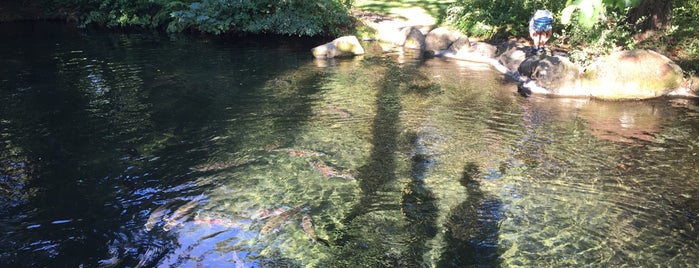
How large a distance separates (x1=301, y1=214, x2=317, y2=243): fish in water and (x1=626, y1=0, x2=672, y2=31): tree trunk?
1060 centimetres

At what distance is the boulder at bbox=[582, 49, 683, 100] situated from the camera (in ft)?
37.2

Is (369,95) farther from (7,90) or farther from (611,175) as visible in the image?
(7,90)

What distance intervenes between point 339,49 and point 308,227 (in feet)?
35.3

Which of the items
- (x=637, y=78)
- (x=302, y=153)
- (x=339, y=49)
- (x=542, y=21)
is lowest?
(x=302, y=153)

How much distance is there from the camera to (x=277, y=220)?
6.07 m

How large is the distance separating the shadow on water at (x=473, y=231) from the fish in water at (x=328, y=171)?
1638 millimetres

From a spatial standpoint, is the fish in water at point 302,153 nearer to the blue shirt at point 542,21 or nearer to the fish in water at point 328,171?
the fish in water at point 328,171

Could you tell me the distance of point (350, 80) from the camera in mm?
12930

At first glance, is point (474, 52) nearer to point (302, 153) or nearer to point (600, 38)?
point (600, 38)

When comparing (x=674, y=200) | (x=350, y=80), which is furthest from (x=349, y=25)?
(x=674, y=200)

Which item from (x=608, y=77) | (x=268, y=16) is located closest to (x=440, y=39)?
(x=608, y=77)

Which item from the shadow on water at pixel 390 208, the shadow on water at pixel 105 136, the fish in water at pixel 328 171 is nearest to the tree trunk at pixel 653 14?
the shadow on water at pixel 390 208

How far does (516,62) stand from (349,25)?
755 centimetres

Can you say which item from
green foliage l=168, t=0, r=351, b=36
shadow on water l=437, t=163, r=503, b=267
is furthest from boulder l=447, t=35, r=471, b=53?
shadow on water l=437, t=163, r=503, b=267
